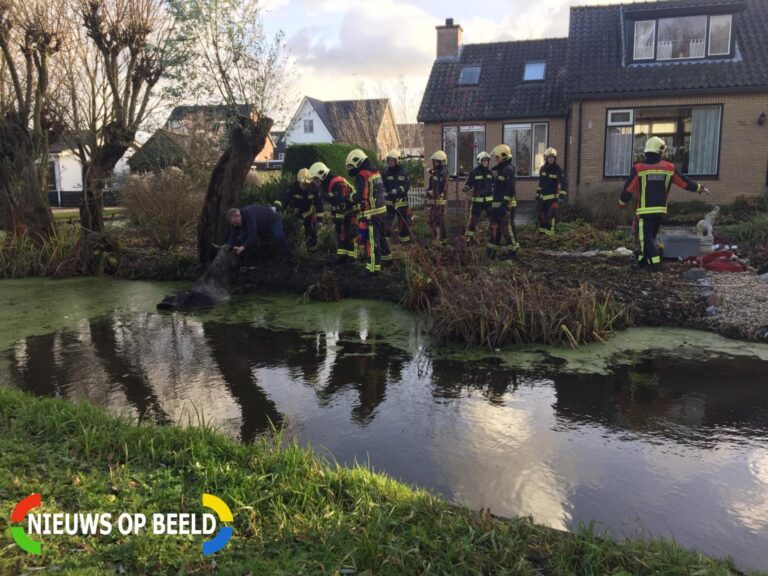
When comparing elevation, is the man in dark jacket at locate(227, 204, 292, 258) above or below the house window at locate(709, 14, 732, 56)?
below

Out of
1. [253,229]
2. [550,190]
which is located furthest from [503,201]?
[253,229]

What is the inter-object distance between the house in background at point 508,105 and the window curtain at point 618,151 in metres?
2.40

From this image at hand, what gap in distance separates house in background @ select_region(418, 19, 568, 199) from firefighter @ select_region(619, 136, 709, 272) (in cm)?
1112

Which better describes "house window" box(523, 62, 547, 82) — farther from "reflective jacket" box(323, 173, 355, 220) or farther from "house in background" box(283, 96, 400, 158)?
"reflective jacket" box(323, 173, 355, 220)

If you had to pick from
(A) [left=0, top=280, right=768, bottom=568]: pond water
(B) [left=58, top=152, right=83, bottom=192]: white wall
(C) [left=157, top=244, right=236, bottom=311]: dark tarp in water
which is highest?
(B) [left=58, top=152, right=83, bottom=192]: white wall

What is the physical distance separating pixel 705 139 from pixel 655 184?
1032 centimetres

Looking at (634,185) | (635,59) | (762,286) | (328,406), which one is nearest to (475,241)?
(634,185)

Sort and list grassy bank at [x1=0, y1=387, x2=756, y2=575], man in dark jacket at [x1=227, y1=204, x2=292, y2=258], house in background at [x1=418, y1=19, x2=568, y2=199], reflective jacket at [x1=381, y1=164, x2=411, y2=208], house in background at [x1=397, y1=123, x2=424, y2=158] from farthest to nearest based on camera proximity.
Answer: house in background at [x1=397, y1=123, x2=424, y2=158] → house in background at [x1=418, y1=19, x2=568, y2=199] → reflective jacket at [x1=381, y1=164, x2=411, y2=208] → man in dark jacket at [x1=227, y1=204, x2=292, y2=258] → grassy bank at [x1=0, y1=387, x2=756, y2=575]

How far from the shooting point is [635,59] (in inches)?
713

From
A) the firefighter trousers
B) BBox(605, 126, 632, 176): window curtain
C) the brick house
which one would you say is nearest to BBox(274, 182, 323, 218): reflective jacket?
the firefighter trousers

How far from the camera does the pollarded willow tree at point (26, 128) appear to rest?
1112cm

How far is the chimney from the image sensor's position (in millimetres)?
23469

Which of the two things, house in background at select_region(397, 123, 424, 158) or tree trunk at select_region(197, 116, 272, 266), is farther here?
house in background at select_region(397, 123, 424, 158)

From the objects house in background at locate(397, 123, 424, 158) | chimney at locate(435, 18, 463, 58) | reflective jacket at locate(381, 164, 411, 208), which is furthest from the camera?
house in background at locate(397, 123, 424, 158)
